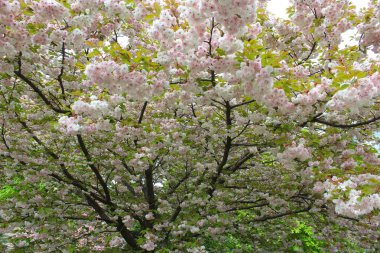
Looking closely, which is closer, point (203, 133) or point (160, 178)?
point (203, 133)

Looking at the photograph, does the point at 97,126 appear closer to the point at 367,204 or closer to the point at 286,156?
the point at 286,156

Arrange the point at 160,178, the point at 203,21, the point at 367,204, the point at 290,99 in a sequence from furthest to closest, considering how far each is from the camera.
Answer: the point at 160,178, the point at 290,99, the point at 203,21, the point at 367,204

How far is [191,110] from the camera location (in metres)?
7.34

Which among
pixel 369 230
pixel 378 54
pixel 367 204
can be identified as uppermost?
pixel 378 54

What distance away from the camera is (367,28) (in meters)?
5.86

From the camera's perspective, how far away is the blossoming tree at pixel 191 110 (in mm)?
4211

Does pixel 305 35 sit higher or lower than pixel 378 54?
higher

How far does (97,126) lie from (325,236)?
663 cm

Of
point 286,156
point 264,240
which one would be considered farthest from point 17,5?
point 264,240

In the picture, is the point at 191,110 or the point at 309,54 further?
the point at 191,110

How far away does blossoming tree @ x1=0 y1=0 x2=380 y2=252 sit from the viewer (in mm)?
4211

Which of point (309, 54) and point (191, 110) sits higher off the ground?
point (309, 54)

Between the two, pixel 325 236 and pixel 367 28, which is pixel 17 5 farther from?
pixel 325 236

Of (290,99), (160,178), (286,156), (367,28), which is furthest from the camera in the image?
(160,178)
